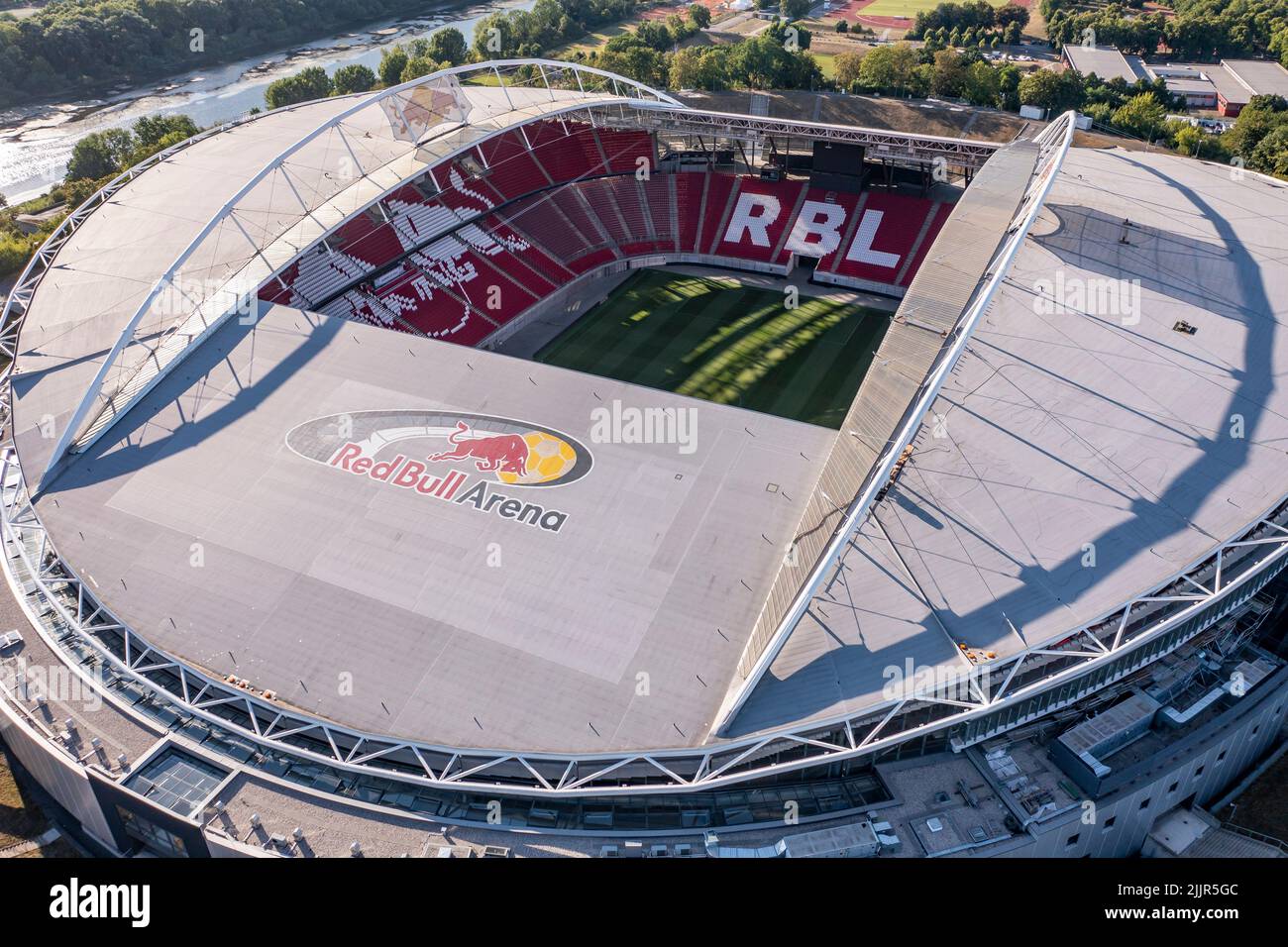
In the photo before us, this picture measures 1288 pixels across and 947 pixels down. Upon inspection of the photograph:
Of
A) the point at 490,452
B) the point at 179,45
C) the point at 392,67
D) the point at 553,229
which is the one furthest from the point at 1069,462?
the point at 179,45

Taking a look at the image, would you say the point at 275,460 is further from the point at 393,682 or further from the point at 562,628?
the point at 562,628

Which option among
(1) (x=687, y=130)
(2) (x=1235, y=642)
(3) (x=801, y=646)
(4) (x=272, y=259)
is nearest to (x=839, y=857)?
(3) (x=801, y=646)

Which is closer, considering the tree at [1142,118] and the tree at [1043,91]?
the tree at [1142,118]

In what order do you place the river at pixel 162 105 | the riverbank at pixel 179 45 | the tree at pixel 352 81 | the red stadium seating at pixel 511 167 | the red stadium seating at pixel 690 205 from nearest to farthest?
1. the red stadium seating at pixel 511 167
2. the red stadium seating at pixel 690 205
3. the river at pixel 162 105
4. the tree at pixel 352 81
5. the riverbank at pixel 179 45

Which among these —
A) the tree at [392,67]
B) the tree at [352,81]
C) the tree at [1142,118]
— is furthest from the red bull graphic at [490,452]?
the tree at [392,67]

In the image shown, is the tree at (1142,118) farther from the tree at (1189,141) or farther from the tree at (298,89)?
the tree at (298,89)

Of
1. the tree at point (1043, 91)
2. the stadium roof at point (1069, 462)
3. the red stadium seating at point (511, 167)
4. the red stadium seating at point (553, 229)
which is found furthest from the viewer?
the tree at point (1043, 91)

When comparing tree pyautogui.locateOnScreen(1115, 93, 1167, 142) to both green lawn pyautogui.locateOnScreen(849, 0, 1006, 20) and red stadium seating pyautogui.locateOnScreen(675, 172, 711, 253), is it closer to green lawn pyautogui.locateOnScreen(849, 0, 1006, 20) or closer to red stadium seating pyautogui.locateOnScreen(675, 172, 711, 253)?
red stadium seating pyautogui.locateOnScreen(675, 172, 711, 253)

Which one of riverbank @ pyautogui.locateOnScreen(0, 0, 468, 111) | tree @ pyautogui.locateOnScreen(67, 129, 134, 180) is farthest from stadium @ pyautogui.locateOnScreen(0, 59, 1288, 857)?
riverbank @ pyautogui.locateOnScreen(0, 0, 468, 111)
